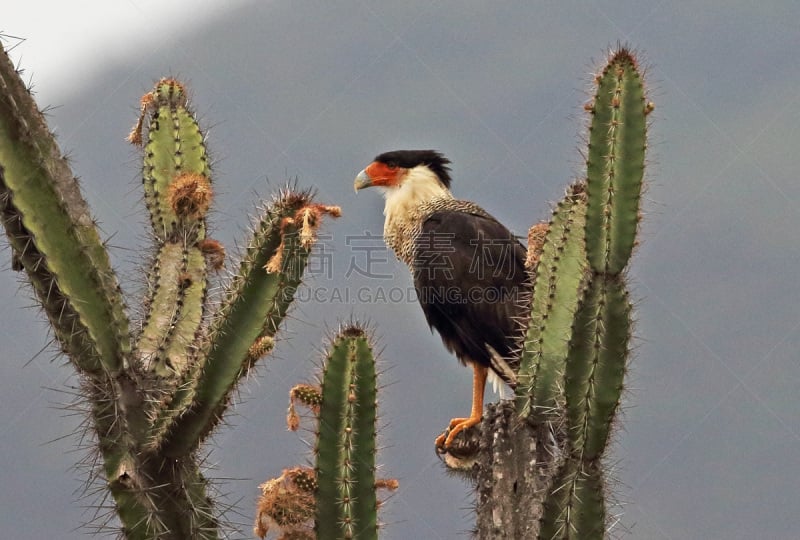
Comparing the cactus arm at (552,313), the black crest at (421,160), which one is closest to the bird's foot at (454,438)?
the cactus arm at (552,313)

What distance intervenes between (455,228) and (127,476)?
3449 mm

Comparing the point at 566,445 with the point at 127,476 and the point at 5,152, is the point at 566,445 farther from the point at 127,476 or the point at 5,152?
the point at 5,152

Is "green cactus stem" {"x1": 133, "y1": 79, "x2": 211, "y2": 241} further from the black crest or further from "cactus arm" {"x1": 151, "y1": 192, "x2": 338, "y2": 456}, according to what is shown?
the black crest

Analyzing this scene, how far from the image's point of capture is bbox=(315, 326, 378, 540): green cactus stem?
4.06 meters

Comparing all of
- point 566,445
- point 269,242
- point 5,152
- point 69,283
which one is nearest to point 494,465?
point 566,445

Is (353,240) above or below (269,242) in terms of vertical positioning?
above

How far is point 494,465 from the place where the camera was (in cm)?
510

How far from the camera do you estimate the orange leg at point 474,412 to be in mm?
6023

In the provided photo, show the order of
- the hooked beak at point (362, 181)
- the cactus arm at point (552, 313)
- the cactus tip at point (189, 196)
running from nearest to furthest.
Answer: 1. the cactus arm at point (552, 313)
2. the cactus tip at point (189, 196)
3. the hooked beak at point (362, 181)

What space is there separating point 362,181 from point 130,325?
359cm

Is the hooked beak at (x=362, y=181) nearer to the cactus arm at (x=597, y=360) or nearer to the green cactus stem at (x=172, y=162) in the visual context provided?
the green cactus stem at (x=172, y=162)

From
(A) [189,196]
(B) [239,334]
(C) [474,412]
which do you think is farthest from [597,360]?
(C) [474,412]

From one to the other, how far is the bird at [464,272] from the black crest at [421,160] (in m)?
0.13

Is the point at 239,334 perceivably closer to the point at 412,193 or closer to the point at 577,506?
the point at 577,506
